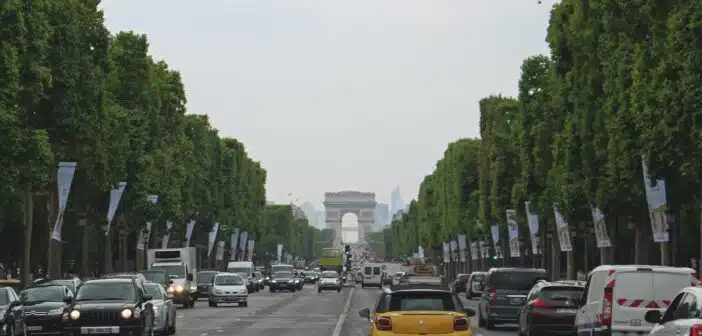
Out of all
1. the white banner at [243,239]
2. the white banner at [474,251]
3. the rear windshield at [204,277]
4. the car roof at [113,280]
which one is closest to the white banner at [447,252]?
the white banner at [474,251]

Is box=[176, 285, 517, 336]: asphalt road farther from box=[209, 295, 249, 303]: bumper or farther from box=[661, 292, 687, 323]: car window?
box=[661, 292, 687, 323]: car window

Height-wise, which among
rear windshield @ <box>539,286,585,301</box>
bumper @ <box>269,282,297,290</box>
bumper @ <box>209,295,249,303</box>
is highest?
bumper @ <box>269,282,297,290</box>

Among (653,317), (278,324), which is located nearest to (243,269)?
(278,324)

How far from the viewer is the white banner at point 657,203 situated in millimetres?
52281

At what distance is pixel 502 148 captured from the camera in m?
99.4

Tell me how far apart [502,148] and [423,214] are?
317 ft

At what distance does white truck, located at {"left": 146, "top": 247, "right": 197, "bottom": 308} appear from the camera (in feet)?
244

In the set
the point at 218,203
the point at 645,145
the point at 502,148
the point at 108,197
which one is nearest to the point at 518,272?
the point at 645,145

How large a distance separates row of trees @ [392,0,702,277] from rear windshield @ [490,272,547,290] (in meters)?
5.10

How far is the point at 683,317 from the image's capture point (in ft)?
73.0

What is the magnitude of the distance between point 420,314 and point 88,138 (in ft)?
123

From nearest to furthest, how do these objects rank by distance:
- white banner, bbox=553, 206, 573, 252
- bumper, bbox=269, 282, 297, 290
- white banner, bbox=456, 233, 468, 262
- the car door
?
the car door < white banner, bbox=553, 206, 573, 252 < bumper, bbox=269, 282, 297, 290 < white banner, bbox=456, 233, 468, 262

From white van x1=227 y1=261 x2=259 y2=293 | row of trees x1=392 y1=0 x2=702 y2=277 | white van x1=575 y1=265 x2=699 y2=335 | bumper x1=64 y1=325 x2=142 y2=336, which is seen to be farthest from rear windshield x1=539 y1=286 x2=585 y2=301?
white van x1=227 y1=261 x2=259 y2=293

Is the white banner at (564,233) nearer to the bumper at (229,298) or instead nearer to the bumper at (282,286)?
the bumper at (229,298)
